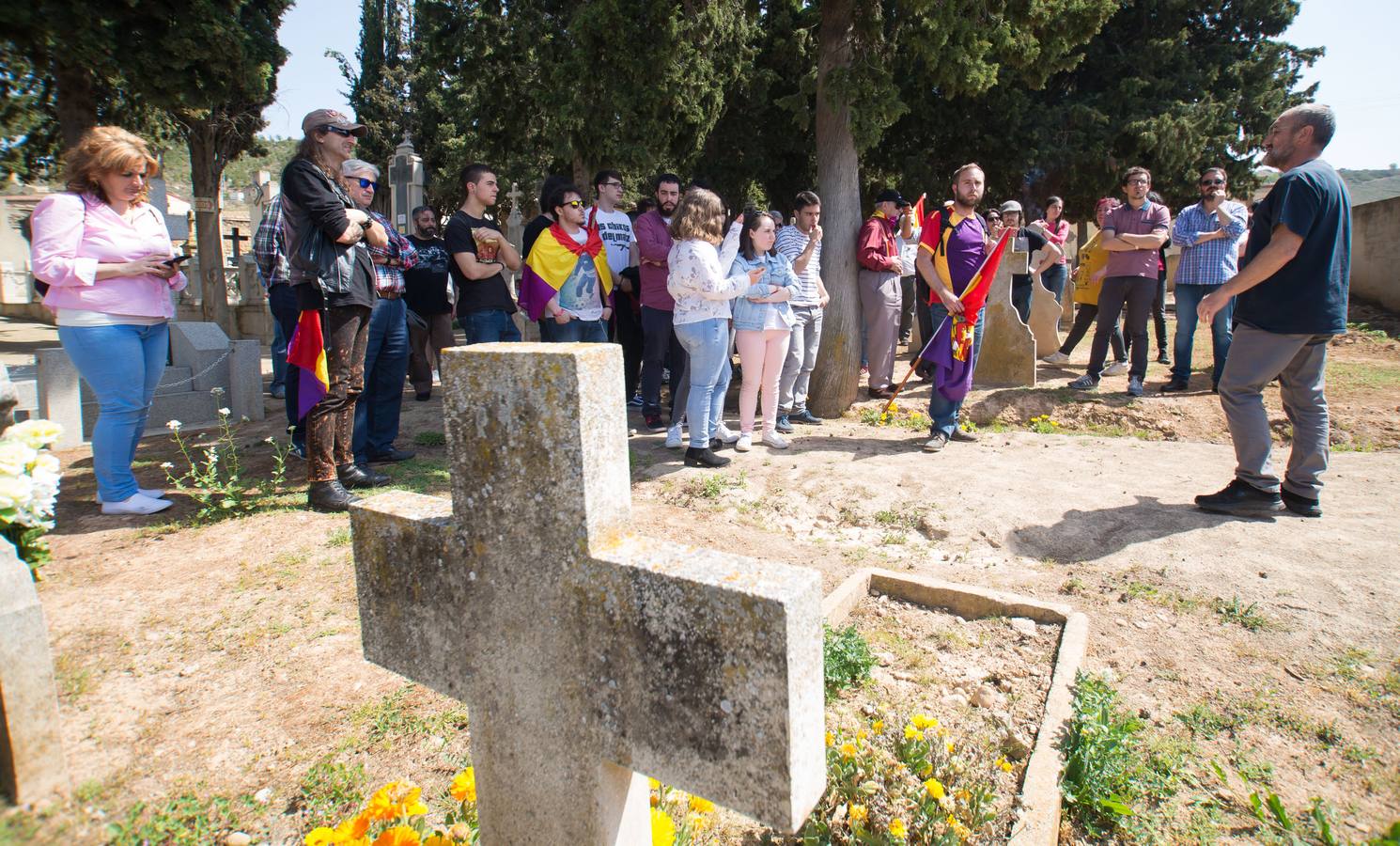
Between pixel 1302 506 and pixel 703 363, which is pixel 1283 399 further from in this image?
pixel 703 363

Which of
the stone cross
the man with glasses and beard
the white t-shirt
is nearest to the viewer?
the stone cross

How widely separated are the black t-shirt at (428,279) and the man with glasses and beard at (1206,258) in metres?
6.69

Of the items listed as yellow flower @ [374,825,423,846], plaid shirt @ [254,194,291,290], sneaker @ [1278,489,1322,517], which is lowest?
yellow flower @ [374,825,423,846]

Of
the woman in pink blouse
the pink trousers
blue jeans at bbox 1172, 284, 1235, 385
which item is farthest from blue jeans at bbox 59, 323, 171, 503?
blue jeans at bbox 1172, 284, 1235, 385

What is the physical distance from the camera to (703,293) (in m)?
5.15

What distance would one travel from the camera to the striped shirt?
6.58 m

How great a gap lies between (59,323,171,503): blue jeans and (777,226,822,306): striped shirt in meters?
4.37

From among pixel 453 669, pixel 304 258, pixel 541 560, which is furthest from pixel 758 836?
pixel 304 258

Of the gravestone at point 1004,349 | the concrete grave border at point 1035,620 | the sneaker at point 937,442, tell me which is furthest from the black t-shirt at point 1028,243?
the concrete grave border at point 1035,620

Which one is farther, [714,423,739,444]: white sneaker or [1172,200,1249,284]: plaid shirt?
[1172,200,1249,284]: plaid shirt

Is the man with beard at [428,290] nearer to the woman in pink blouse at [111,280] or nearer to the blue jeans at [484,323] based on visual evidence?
the blue jeans at [484,323]

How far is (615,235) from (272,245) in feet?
8.78

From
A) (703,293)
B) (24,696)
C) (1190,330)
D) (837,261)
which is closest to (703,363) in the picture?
(703,293)

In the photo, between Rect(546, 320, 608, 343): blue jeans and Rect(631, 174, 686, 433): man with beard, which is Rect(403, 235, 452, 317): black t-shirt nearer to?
Rect(546, 320, 608, 343): blue jeans
